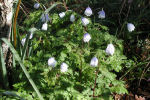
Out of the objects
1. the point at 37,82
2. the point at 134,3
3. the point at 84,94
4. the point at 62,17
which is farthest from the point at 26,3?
the point at 84,94

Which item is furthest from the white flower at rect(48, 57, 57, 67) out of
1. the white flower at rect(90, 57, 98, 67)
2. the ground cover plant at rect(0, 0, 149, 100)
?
the white flower at rect(90, 57, 98, 67)

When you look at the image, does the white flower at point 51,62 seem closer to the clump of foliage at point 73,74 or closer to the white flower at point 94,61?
the clump of foliage at point 73,74

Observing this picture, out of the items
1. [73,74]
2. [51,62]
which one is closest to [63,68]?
[51,62]

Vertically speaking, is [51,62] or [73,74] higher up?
[51,62]

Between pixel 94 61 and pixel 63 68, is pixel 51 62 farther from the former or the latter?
pixel 94 61

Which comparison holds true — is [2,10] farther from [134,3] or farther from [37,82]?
[134,3]

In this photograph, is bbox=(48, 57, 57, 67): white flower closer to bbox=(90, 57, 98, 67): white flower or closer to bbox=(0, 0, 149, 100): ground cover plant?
bbox=(0, 0, 149, 100): ground cover plant

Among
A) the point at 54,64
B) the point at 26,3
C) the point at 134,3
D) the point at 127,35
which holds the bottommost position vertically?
the point at 54,64

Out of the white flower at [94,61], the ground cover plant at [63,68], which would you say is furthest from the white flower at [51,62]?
the white flower at [94,61]

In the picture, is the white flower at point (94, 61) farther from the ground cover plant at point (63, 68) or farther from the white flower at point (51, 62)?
the white flower at point (51, 62)

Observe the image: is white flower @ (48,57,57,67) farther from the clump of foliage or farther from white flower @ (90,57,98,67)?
white flower @ (90,57,98,67)

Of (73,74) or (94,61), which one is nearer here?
(94,61)
